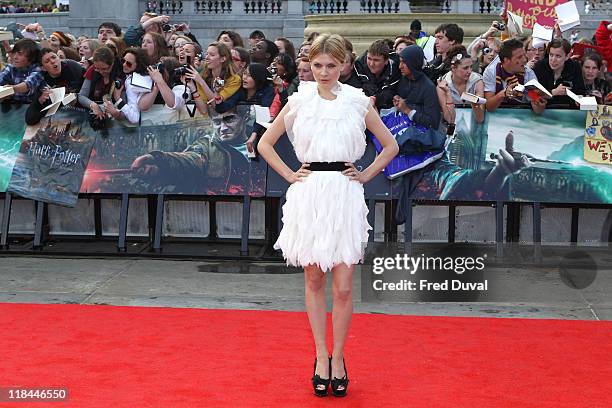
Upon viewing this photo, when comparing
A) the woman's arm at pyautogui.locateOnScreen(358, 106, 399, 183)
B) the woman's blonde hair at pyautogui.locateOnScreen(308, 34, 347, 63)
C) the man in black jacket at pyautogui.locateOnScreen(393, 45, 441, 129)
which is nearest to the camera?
the woman's blonde hair at pyautogui.locateOnScreen(308, 34, 347, 63)

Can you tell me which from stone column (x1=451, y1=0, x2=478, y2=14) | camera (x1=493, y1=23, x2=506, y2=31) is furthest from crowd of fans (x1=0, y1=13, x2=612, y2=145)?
stone column (x1=451, y1=0, x2=478, y2=14)

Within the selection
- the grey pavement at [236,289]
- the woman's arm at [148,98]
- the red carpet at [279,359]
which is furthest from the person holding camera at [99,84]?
the red carpet at [279,359]

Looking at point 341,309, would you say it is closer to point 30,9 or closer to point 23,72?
point 23,72

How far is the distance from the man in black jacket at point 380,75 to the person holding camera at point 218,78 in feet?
4.22

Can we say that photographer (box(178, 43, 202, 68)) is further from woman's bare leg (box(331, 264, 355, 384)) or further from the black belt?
woman's bare leg (box(331, 264, 355, 384))

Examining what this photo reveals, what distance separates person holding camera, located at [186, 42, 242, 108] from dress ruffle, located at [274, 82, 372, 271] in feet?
13.4

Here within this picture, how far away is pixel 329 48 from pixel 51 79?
210 inches

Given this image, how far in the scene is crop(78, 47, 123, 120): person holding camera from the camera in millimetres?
10328

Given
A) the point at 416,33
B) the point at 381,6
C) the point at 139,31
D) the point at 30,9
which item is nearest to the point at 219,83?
the point at 139,31

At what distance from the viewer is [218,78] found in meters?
10.4

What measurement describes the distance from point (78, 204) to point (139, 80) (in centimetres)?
165

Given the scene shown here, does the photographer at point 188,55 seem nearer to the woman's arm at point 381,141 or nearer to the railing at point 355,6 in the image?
the woman's arm at point 381,141

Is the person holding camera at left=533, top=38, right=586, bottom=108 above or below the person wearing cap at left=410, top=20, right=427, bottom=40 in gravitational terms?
below

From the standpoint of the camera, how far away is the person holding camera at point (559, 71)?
34.3 ft
